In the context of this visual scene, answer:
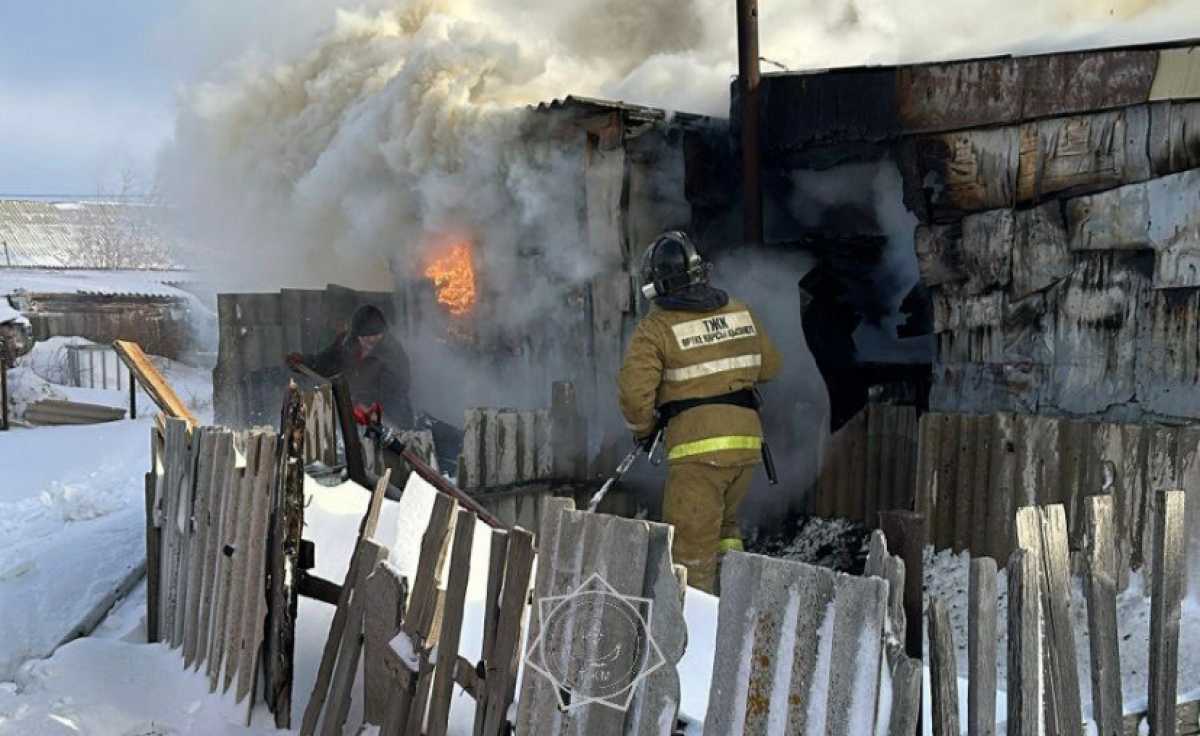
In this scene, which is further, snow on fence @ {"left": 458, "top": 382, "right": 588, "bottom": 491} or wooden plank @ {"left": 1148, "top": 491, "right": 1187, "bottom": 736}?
snow on fence @ {"left": 458, "top": 382, "right": 588, "bottom": 491}

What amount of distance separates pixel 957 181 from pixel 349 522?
13.9ft

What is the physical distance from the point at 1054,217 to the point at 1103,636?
Answer: 3.67 m

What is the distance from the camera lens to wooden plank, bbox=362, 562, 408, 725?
298 cm

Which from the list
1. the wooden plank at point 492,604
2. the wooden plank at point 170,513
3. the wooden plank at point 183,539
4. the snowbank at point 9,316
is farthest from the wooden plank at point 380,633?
the snowbank at point 9,316

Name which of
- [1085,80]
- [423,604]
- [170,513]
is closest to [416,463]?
[170,513]

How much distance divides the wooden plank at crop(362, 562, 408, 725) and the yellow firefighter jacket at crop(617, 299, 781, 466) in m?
2.32

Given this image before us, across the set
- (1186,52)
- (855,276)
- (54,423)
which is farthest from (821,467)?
(54,423)

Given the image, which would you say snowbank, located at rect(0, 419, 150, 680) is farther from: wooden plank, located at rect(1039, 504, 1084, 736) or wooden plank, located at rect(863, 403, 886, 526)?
wooden plank, located at rect(863, 403, 886, 526)

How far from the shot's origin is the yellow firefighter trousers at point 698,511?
516cm

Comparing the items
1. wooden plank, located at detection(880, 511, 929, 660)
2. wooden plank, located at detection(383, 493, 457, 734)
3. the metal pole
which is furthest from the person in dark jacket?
wooden plank, located at detection(880, 511, 929, 660)

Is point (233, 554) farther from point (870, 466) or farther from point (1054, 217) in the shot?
point (1054, 217)

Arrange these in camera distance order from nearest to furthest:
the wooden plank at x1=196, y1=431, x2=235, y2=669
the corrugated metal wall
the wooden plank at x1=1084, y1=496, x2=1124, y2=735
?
the wooden plank at x1=1084, y1=496, x2=1124, y2=735
the wooden plank at x1=196, y1=431, x2=235, y2=669
the corrugated metal wall

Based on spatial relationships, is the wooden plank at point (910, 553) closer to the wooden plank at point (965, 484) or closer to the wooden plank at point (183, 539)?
the wooden plank at point (965, 484)

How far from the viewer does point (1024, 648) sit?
2135 mm
